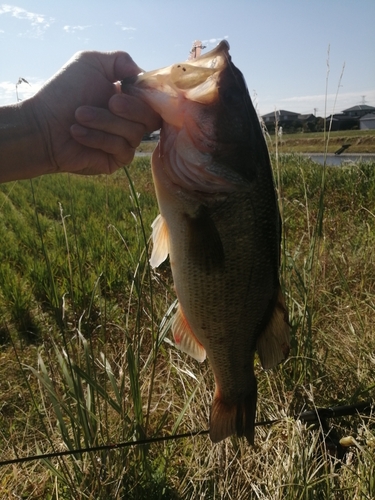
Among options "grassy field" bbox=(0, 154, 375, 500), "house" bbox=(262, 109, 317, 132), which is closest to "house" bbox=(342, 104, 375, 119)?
"house" bbox=(262, 109, 317, 132)

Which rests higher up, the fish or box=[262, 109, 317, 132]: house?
box=[262, 109, 317, 132]: house

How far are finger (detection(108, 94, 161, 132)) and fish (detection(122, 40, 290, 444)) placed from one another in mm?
94

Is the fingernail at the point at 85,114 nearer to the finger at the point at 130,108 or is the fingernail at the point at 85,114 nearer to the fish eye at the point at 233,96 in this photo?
the finger at the point at 130,108

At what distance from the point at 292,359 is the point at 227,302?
1457mm

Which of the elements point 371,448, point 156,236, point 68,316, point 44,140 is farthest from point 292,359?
point 68,316

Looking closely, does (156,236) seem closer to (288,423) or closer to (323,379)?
(288,423)

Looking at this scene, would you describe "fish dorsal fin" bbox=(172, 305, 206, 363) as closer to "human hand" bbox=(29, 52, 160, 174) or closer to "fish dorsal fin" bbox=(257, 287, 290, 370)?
"fish dorsal fin" bbox=(257, 287, 290, 370)

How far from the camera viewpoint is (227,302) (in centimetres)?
168

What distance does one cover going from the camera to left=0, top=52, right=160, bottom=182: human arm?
5.81 feet

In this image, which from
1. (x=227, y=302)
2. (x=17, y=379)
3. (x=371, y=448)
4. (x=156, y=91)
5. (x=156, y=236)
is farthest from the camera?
(x=17, y=379)

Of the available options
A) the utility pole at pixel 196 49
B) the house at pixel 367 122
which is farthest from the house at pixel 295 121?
the utility pole at pixel 196 49

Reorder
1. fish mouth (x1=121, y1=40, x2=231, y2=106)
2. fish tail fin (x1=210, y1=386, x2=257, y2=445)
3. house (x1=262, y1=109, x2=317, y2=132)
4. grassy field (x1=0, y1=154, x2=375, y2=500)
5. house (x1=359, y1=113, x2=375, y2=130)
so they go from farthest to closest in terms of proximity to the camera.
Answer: house (x1=359, y1=113, x2=375, y2=130) < house (x1=262, y1=109, x2=317, y2=132) < grassy field (x1=0, y1=154, x2=375, y2=500) < fish tail fin (x1=210, y1=386, x2=257, y2=445) < fish mouth (x1=121, y1=40, x2=231, y2=106)

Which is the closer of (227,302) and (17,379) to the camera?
(227,302)

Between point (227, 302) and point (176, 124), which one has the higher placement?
point (176, 124)
